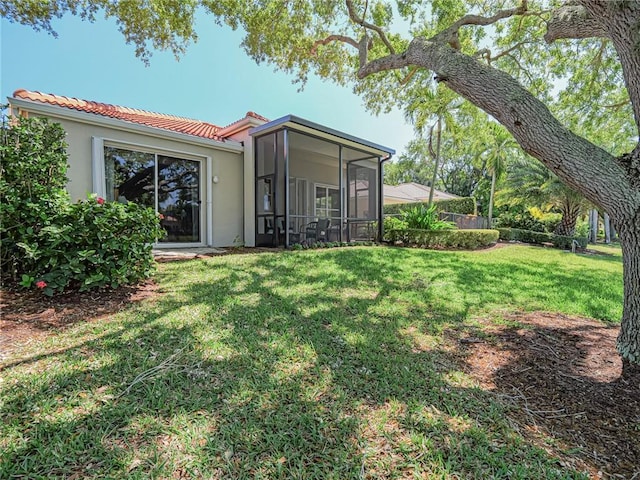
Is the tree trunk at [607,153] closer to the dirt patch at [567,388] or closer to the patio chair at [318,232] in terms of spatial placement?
the dirt patch at [567,388]

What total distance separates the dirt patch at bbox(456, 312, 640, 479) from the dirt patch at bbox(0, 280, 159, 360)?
358 centimetres

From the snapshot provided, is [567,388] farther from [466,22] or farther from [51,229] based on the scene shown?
[466,22]

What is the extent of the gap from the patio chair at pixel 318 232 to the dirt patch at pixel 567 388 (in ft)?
22.0

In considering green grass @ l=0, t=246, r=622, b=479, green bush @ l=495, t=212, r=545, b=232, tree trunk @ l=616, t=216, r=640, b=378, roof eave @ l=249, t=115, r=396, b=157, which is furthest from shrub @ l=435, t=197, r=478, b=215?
tree trunk @ l=616, t=216, r=640, b=378

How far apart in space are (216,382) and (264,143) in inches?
325

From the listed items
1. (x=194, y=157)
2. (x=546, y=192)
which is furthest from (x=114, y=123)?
(x=546, y=192)

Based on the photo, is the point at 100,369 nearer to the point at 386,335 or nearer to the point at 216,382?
the point at 216,382

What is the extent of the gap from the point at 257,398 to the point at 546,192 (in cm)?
1869

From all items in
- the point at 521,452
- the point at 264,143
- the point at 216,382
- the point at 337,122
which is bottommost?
the point at 521,452

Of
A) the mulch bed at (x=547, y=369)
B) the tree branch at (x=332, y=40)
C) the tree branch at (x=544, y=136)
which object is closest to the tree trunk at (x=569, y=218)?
the tree branch at (x=332, y=40)

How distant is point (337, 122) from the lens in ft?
57.1

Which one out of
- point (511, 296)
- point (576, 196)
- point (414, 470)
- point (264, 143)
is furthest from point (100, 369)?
point (576, 196)

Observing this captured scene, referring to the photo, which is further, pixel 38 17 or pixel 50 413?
pixel 38 17

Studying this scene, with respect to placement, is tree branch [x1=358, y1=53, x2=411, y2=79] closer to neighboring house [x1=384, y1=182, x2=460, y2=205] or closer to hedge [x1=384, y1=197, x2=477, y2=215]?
neighboring house [x1=384, y1=182, x2=460, y2=205]
